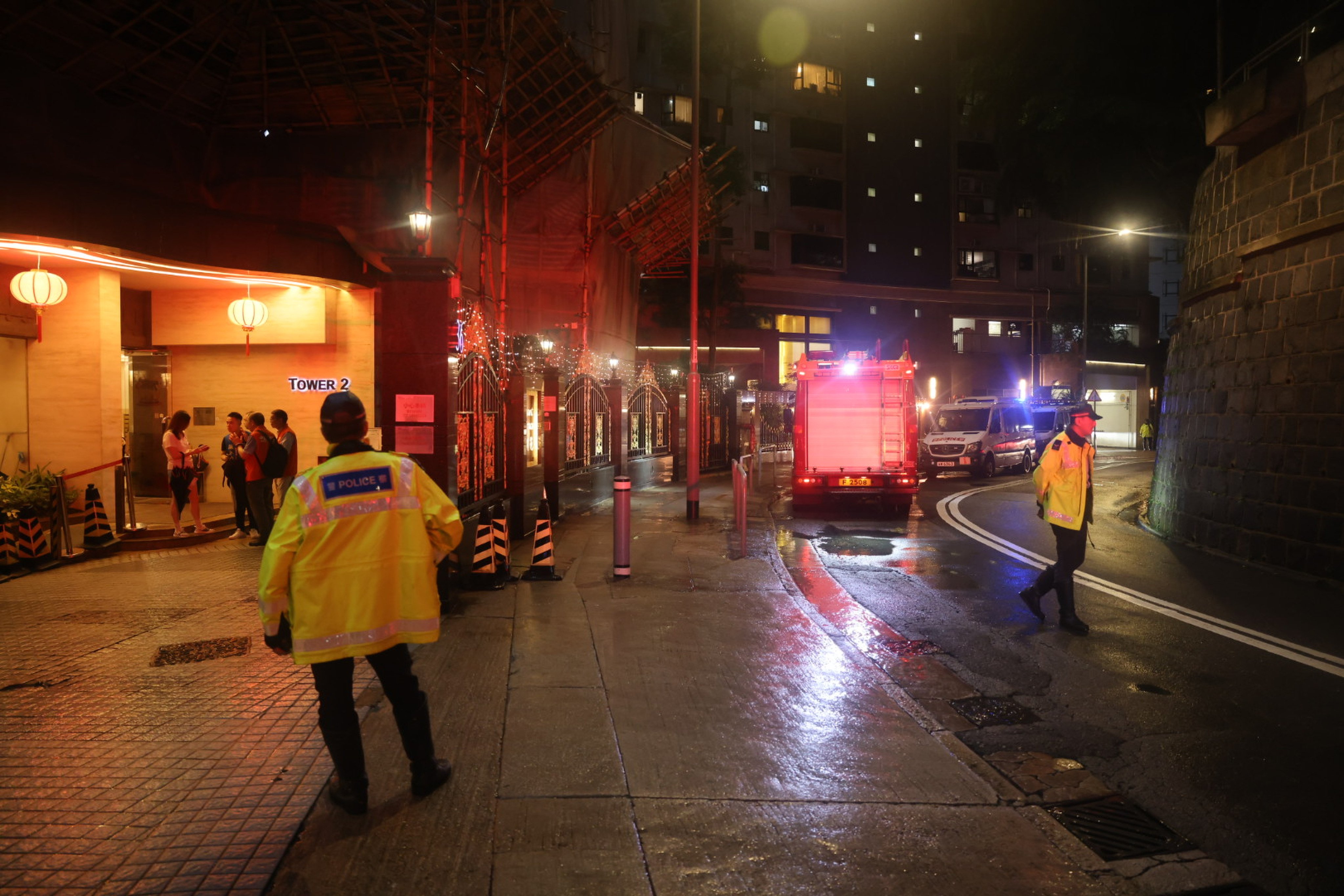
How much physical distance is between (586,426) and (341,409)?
14.6m

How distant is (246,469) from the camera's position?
11953mm

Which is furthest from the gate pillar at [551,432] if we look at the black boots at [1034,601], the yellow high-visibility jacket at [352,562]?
the yellow high-visibility jacket at [352,562]

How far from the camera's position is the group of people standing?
1186 cm

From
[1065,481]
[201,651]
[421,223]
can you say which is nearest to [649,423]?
[421,223]

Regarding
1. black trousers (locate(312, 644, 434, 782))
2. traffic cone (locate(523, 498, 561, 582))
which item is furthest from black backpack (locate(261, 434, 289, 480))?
black trousers (locate(312, 644, 434, 782))

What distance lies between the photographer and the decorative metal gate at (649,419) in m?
22.4

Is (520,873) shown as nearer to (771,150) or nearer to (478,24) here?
(478,24)

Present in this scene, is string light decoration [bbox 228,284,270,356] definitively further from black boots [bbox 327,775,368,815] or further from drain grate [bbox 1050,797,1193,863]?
drain grate [bbox 1050,797,1193,863]

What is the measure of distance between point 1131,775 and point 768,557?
22.9 ft

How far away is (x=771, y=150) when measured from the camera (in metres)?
48.2

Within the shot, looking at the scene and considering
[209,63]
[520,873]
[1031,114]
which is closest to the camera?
[520,873]

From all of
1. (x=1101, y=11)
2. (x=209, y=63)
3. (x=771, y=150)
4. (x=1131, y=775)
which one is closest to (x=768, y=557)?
(x=1131, y=775)

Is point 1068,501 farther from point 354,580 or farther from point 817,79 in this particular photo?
point 817,79

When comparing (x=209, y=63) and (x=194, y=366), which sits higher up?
(x=209, y=63)
